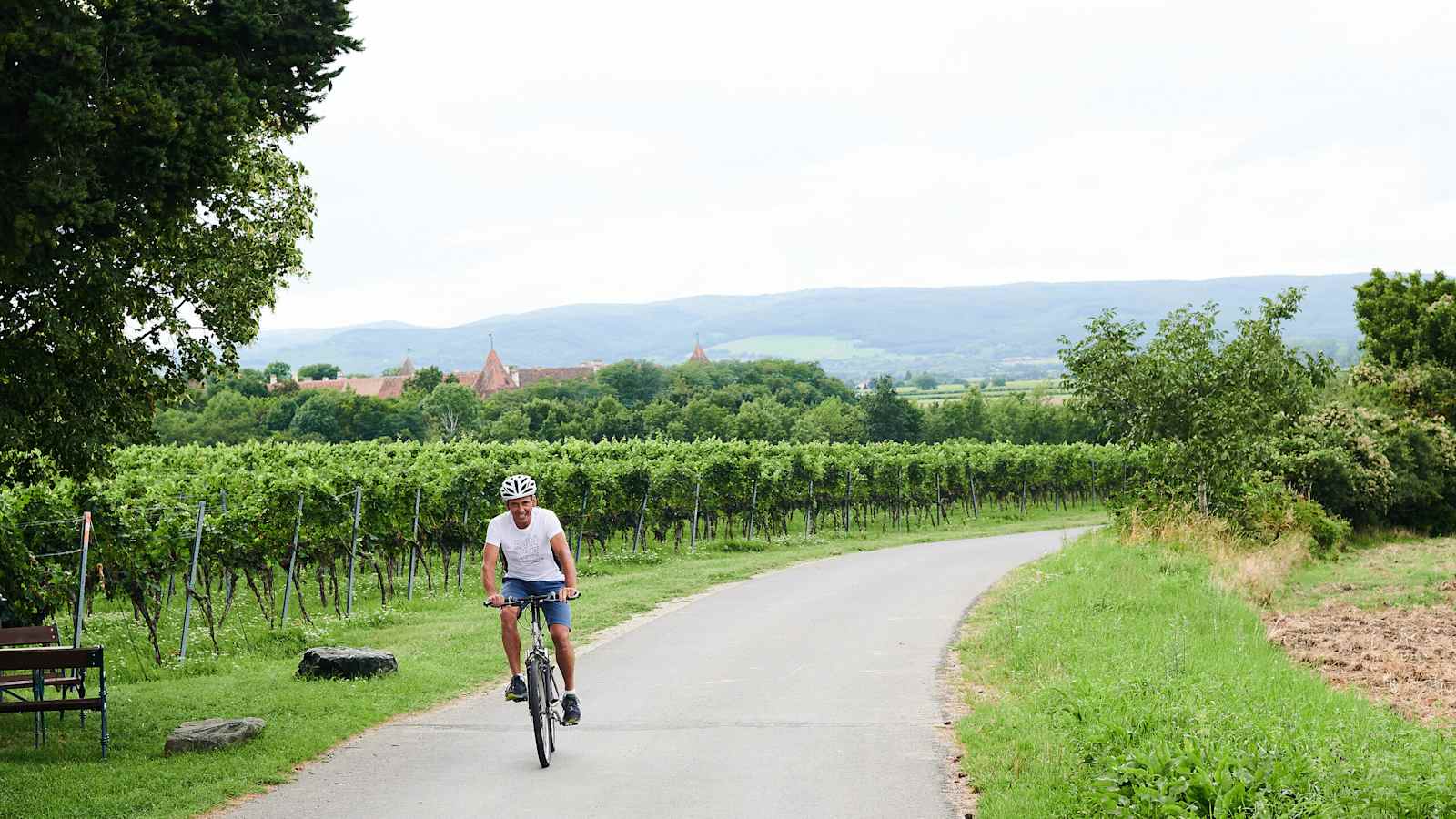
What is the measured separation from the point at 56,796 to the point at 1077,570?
46.9ft

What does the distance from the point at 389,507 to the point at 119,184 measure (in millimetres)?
13763

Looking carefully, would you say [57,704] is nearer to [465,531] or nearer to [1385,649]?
[1385,649]

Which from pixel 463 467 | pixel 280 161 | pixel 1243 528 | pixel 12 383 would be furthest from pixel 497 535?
pixel 1243 528

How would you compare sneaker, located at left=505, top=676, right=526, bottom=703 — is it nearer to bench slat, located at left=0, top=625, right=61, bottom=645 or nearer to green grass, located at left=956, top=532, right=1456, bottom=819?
green grass, located at left=956, top=532, right=1456, bottom=819

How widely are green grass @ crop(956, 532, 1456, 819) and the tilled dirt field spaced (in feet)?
2.43

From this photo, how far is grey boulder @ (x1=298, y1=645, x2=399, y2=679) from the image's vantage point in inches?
478

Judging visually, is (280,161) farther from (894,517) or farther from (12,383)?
(894,517)

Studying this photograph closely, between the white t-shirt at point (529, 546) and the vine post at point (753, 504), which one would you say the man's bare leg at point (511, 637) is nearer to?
the white t-shirt at point (529, 546)

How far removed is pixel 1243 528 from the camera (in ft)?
87.1

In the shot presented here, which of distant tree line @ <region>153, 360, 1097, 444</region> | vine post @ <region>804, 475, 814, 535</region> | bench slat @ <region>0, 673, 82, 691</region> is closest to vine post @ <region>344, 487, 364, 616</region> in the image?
bench slat @ <region>0, 673, 82, 691</region>

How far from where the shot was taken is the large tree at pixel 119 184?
26.4ft

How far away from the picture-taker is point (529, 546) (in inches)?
361

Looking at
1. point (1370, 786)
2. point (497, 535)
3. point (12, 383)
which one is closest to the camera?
point (1370, 786)

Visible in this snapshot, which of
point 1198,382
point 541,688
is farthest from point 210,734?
point 1198,382
